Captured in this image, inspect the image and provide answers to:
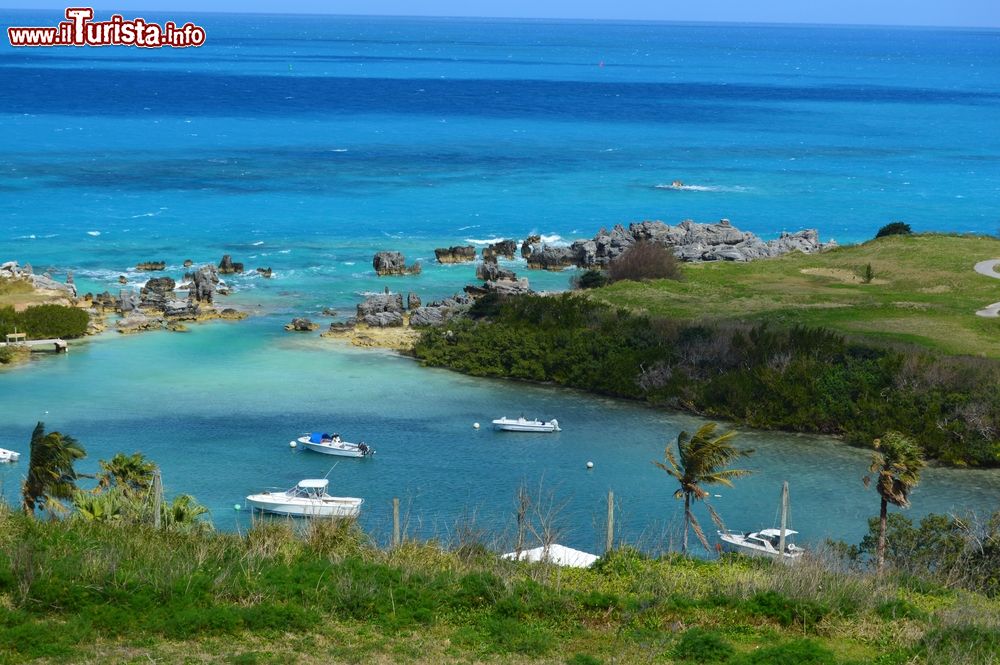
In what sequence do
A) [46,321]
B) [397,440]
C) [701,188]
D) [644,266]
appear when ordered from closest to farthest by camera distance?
[397,440] < [46,321] < [644,266] < [701,188]

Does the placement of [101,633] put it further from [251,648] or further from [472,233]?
[472,233]

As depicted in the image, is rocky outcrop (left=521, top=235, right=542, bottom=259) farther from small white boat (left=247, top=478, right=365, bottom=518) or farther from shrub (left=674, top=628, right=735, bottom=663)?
shrub (left=674, top=628, right=735, bottom=663)

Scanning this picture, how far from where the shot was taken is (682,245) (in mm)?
87812

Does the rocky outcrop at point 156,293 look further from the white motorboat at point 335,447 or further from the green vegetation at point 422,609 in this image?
the green vegetation at point 422,609

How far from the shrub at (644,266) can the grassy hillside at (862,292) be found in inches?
51.6

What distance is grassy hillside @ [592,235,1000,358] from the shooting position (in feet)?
205

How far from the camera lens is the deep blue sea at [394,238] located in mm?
45156

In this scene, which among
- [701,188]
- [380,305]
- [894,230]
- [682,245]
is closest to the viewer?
[380,305]

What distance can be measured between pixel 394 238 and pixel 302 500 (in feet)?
189

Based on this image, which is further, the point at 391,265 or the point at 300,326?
the point at 391,265

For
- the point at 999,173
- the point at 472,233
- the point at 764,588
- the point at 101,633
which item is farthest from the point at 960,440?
the point at 999,173

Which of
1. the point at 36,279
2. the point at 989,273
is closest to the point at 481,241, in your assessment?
the point at 36,279

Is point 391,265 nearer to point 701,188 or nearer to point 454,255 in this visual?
point 454,255

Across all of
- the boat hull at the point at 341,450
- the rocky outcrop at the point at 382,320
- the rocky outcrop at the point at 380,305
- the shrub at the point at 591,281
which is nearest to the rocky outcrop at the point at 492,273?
the shrub at the point at 591,281
